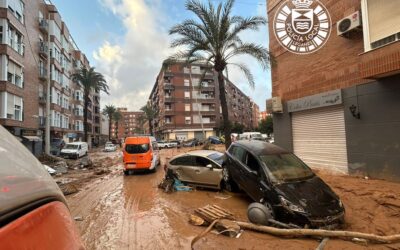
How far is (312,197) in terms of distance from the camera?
712 cm

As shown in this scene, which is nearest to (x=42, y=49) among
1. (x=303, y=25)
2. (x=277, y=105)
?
(x=277, y=105)

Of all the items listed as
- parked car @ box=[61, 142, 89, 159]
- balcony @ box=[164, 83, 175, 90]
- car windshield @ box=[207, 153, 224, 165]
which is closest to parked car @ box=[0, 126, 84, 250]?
car windshield @ box=[207, 153, 224, 165]

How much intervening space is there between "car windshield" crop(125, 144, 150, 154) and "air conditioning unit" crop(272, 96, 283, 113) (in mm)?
7997

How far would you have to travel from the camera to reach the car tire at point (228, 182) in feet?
35.2

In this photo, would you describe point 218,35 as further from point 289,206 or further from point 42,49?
point 42,49

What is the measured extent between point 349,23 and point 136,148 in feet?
42.4

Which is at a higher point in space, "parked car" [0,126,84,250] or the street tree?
the street tree

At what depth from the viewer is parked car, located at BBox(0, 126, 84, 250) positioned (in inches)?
36.1

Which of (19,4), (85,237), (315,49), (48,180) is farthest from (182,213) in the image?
(19,4)

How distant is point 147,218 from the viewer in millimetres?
8133

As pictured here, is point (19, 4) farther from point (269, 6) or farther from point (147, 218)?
point (147, 218)

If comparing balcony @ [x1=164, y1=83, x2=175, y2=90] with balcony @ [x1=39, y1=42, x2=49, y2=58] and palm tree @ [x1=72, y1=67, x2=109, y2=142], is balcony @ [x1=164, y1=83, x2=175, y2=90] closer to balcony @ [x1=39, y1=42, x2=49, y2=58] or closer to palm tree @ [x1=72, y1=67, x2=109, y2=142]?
palm tree @ [x1=72, y1=67, x2=109, y2=142]

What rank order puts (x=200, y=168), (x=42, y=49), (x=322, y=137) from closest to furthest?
(x=200, y=168), (x=322, y=137), (x=42, y=49)

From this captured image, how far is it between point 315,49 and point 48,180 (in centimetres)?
1401
